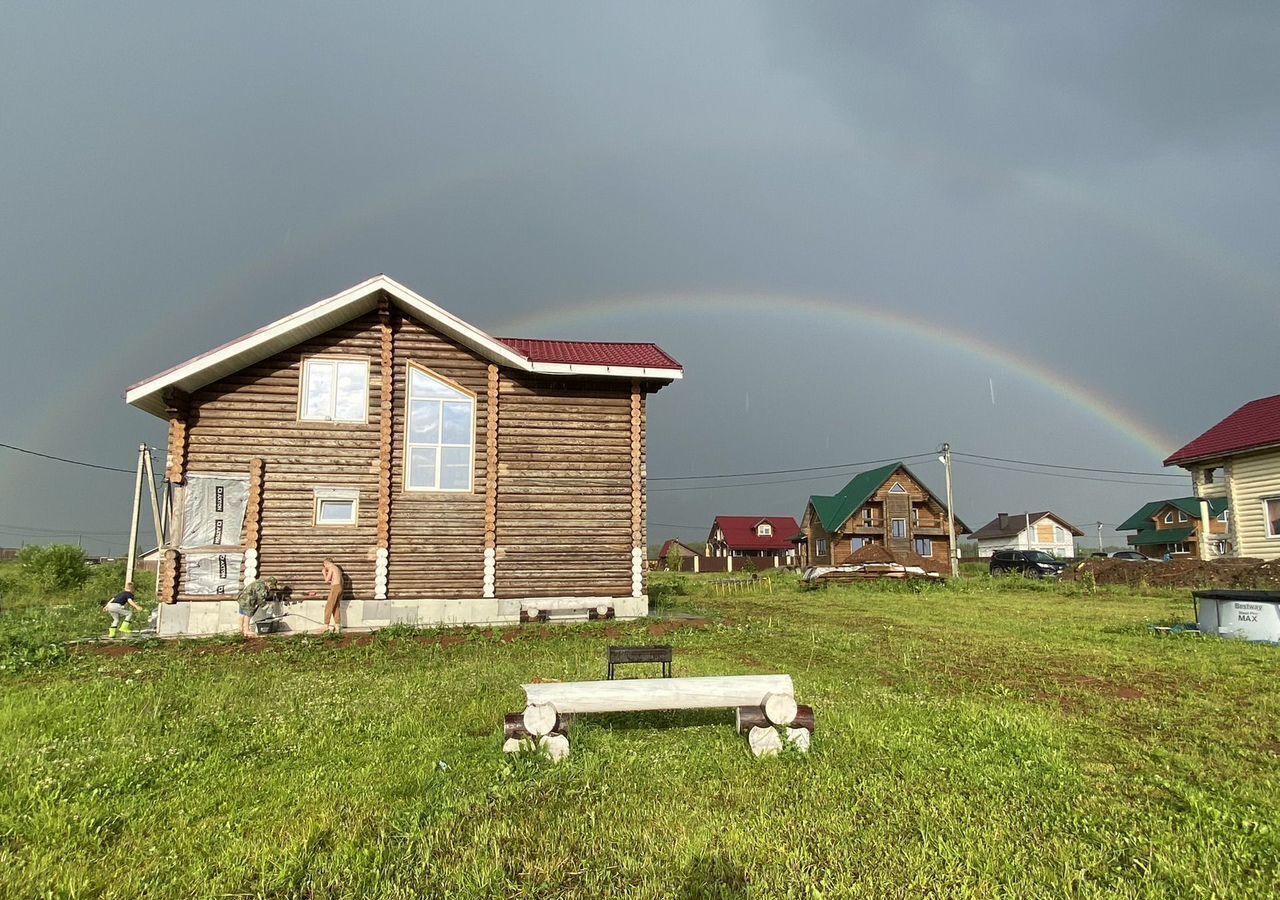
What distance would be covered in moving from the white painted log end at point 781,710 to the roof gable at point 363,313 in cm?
1201

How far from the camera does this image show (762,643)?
13883 millimetres

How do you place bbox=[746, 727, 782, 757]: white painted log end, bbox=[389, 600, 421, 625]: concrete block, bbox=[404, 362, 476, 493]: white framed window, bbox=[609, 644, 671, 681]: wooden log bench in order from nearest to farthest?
bbox=[746, 727, 782, 757]: white painted log end
bbox=[609, 644, 671, 681]: wooden log bench
bbox=[389, 600, 421, 625]: concrete block
bbox=[404, 362, 476, 493]: white framed window

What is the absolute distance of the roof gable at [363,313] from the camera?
15578 millimetres

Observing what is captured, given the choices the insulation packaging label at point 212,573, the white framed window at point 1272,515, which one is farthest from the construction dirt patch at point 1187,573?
the insulation packaging label at point 212,573

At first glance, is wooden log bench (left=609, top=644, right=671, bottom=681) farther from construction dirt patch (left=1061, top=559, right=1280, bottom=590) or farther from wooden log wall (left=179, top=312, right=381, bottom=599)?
construction dirt patch (left=1061, top=559, right=1280, bottom=590)

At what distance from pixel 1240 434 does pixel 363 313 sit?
2888 cm

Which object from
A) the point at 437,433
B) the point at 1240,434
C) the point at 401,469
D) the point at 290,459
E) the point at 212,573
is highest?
the point at 1240,434

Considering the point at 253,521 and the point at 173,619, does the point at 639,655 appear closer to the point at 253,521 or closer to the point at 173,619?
the point at 253,521

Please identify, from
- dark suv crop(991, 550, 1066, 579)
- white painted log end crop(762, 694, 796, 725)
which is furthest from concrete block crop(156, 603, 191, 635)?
dark suv crop(991, 550, 1066, 579)

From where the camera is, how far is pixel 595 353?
730 inches

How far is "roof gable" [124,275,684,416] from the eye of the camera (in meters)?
15.6

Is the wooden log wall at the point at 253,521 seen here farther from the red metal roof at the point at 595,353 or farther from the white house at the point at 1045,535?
the white house at the point at 1045,535

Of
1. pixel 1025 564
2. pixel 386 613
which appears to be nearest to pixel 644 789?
pixel 386 613

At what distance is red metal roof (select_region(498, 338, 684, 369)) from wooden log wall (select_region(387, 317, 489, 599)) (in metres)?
1.55
